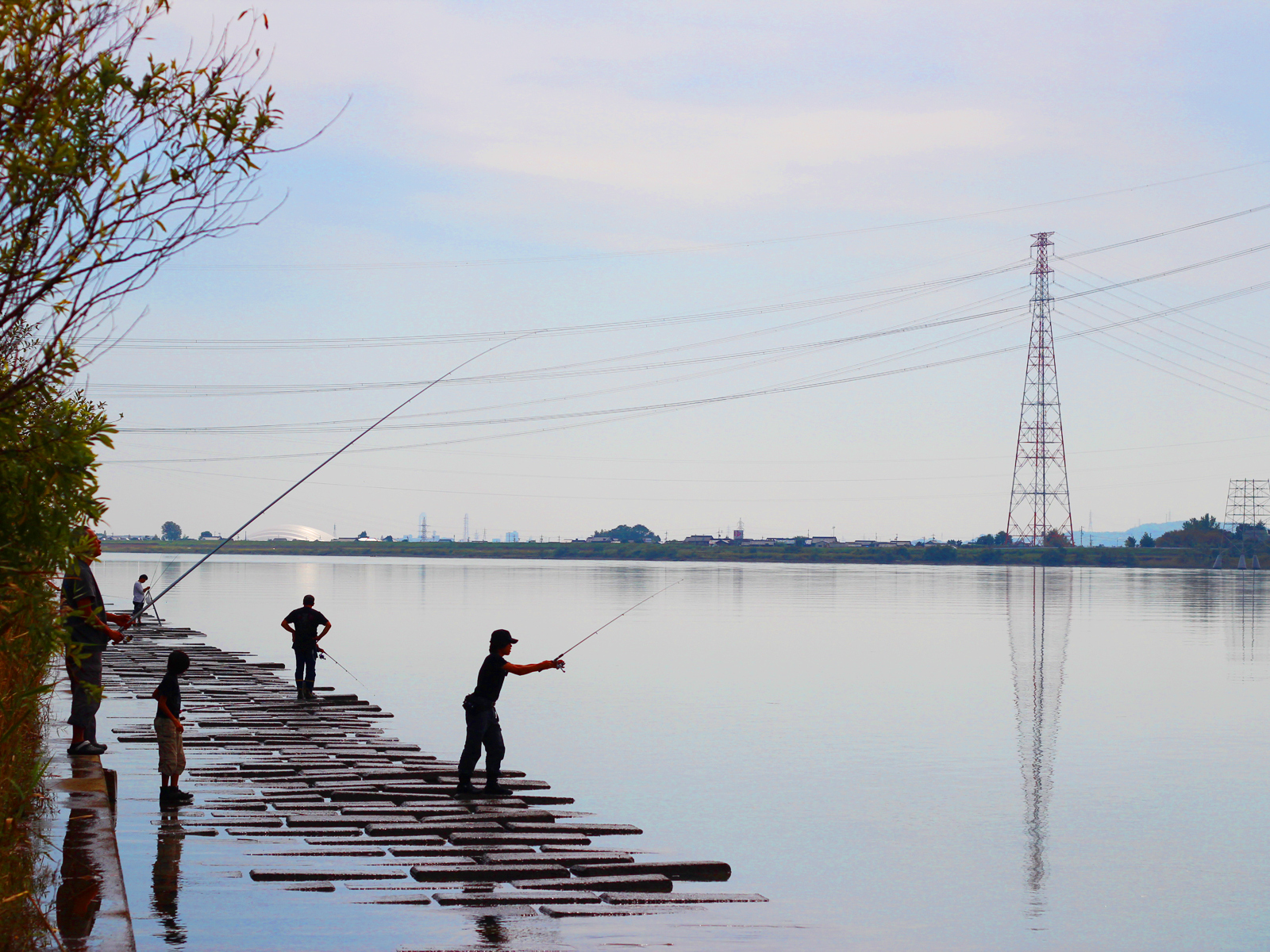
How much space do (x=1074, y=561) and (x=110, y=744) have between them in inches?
6439

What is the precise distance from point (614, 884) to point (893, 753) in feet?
43.3

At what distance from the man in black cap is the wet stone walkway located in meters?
0.30

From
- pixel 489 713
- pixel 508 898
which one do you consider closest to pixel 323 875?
pixel 508 898

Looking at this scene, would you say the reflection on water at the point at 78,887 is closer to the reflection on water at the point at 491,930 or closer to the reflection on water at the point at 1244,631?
the reflection on water at the point at 491,930

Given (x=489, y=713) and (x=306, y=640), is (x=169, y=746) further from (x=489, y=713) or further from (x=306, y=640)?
(x=306, y=640)

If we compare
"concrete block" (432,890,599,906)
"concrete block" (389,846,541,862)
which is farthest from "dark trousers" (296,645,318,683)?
"concrete block" (432,890,599,906)

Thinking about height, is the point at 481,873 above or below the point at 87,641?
below

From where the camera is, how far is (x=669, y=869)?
1316 centimetres

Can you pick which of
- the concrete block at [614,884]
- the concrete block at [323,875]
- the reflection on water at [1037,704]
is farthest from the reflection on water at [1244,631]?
the concrete block at [323,875]

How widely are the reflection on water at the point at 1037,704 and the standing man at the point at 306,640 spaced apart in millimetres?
11851

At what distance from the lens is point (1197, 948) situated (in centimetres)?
1297

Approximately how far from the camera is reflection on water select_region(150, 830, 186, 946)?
10773 millimetres

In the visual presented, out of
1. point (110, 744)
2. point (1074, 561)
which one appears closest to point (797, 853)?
point (110, 744)

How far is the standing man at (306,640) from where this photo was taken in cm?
2461
